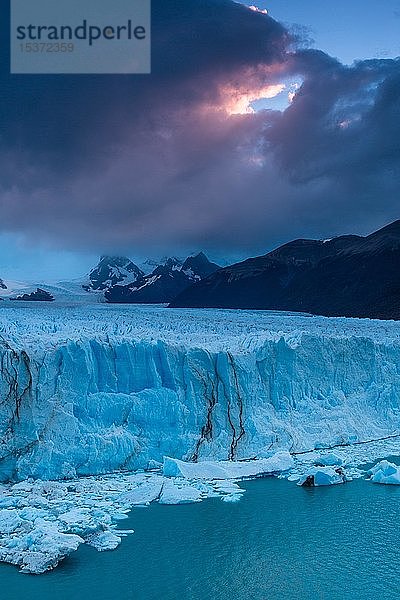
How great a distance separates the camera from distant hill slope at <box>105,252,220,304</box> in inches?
3612

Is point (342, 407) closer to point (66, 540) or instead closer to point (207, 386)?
point (207, 386)

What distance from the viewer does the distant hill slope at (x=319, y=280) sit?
53781 millimetres

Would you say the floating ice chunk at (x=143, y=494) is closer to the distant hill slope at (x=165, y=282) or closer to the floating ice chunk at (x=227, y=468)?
the floating ice chunk at (x=227, y=468)

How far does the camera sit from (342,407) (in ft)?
51.9

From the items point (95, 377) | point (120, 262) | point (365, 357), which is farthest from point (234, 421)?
point (120, 262)

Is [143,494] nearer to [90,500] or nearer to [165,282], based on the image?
[90,500]

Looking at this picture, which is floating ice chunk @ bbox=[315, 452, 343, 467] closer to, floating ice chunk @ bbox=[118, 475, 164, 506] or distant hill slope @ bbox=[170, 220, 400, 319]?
floating ice chunk @ bbox=[118, 475, 164, 506]

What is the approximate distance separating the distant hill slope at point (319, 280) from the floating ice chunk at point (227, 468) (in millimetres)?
32804

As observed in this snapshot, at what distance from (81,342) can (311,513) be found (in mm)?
6313

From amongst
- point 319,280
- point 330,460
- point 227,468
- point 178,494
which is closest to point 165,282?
point 319,280

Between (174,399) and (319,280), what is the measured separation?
167 feet

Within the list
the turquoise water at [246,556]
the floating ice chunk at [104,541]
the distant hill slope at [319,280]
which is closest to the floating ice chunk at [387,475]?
the turquoise water at [246,556]

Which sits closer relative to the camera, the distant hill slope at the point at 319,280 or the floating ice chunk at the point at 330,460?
the floating ice chunk at the point at 330,460

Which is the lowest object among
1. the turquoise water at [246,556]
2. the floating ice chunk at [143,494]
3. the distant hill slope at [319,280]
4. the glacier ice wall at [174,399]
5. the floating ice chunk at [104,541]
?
the turquoise water at [246,556]
